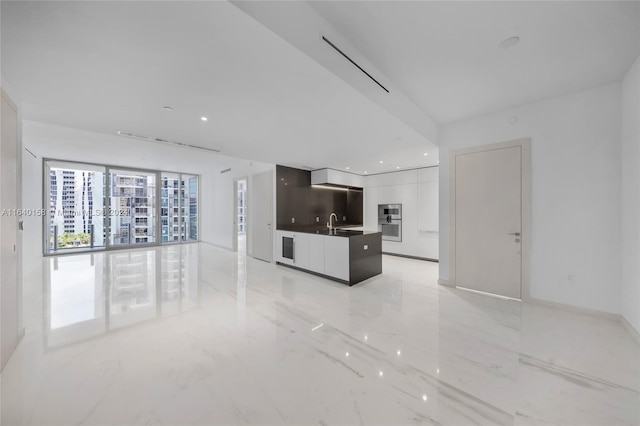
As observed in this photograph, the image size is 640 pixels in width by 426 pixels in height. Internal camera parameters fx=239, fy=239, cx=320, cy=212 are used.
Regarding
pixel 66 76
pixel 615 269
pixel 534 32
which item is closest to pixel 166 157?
pixel 66 76

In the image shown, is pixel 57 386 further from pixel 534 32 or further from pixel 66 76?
pixel 534 32

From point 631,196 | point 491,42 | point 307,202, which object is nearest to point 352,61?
point 491,42

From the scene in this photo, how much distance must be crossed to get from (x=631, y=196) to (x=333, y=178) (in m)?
4.72

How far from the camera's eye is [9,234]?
2.04 metres

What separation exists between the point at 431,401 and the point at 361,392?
1.48 feet

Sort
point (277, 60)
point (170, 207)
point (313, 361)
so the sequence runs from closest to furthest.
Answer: point (277, 60) < point (313, 361) < point (170, 207)

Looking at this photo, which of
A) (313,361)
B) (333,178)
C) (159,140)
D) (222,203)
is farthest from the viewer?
(222,203)

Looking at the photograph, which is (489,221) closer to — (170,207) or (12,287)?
(12,287)

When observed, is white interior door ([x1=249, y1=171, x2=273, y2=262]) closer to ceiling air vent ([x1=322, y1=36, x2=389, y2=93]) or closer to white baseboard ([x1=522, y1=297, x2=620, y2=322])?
ceiling air vent ([x1=322, y1=36, x2=389, y2=93])

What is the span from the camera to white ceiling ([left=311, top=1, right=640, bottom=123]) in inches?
68.0

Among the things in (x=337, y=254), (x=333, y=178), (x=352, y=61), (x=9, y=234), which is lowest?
(x=337, y=254)

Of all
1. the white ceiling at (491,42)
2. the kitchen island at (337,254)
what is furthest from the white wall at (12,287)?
the kitchen island at (337,254)

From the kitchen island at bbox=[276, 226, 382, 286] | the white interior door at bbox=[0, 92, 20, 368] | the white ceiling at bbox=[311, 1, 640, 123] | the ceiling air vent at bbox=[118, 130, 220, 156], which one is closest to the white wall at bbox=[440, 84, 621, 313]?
the white ceiling at bbox=[311, 1, 640, 123]

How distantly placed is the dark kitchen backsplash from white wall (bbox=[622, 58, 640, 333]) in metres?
5.14
